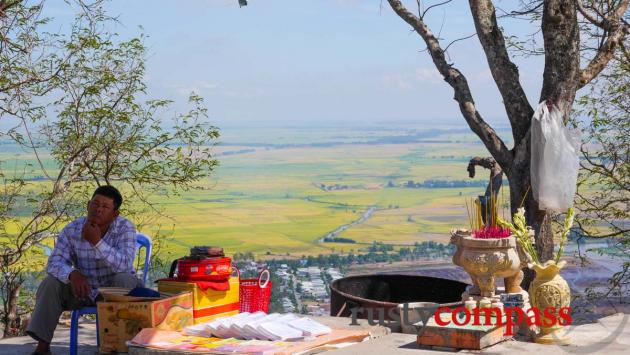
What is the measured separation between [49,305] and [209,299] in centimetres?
86

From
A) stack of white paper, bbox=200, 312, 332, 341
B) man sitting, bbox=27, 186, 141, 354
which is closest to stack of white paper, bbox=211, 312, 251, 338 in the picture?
stack of white paper, bbox=200, 312, 332, 341

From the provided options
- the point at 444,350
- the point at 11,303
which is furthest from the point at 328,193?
the point at 444,350

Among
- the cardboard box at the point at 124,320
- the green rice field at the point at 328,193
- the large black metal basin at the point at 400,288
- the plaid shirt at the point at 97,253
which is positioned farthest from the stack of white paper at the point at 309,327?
the green rice field at the point at 328,193

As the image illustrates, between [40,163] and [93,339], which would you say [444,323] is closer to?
Answer: [93,339]

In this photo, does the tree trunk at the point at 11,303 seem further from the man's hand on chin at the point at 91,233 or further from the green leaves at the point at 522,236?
the green leaves at the point at 522,236

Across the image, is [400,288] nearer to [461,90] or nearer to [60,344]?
[461,90]

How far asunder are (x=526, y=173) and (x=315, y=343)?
2.11 m

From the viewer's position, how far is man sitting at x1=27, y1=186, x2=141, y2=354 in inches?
173

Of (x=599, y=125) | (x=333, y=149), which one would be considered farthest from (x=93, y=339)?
(x=333, y=149)

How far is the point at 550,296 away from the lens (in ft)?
14.1

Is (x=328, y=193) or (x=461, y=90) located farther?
(x=328, y=193)

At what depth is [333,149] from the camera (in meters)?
47.7

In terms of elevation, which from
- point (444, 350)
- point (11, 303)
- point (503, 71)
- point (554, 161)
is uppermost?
point (503, 71)

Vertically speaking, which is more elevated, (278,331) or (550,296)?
(550,296)
